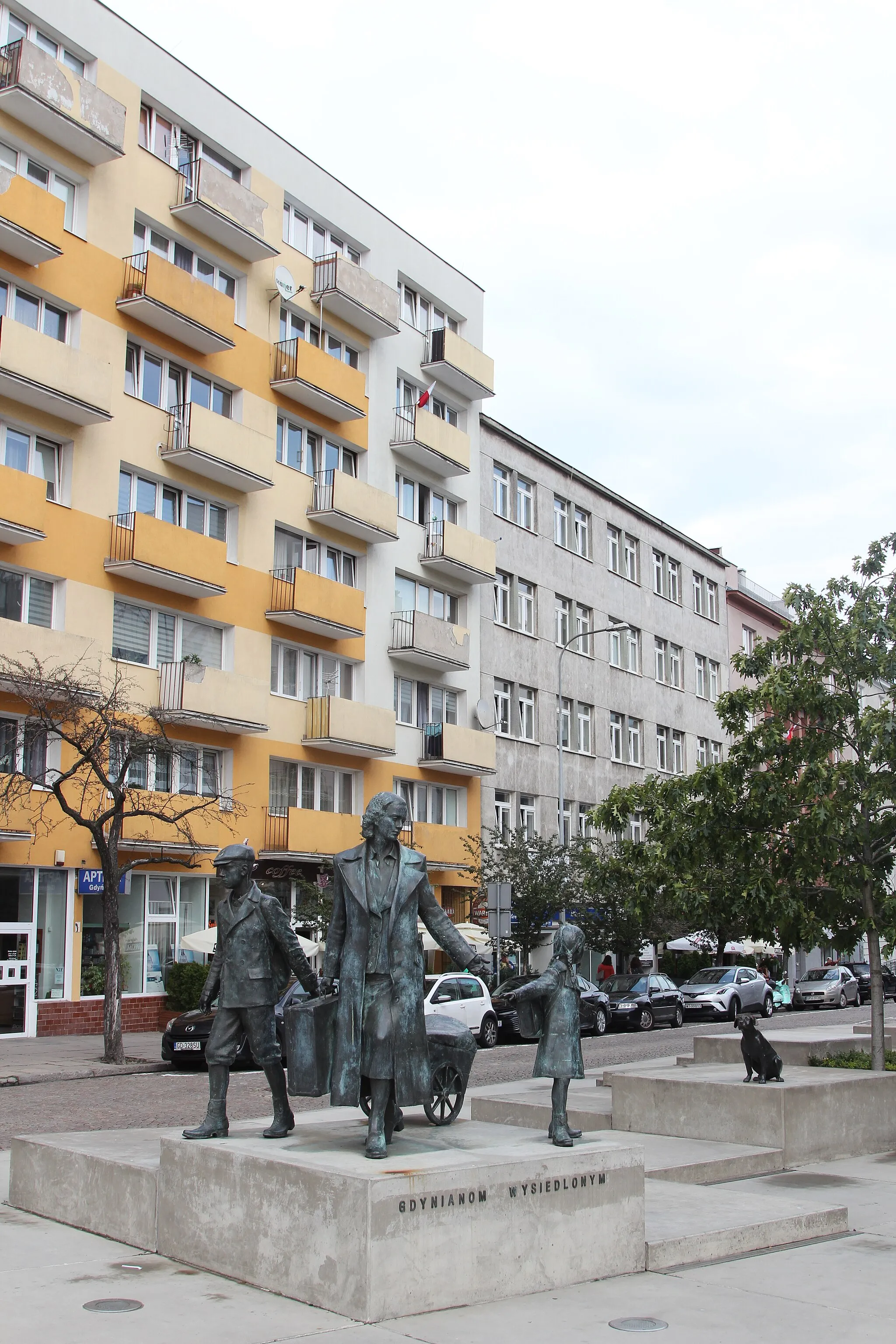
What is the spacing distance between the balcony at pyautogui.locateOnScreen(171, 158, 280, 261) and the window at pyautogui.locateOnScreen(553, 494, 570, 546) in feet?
55.1

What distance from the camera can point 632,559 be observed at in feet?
176

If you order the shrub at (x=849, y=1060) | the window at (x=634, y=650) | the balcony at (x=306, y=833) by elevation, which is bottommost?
the shrub at (x=849, y=1060)

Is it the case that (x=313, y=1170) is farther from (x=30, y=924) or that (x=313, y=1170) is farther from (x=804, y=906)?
(x=30, y=924)

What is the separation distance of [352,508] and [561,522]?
556 inches

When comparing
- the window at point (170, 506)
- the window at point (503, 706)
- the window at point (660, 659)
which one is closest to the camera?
the window at point (170, 506)

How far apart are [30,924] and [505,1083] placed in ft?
39.0

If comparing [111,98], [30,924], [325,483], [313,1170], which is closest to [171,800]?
[30,924]

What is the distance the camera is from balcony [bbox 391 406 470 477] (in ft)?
128

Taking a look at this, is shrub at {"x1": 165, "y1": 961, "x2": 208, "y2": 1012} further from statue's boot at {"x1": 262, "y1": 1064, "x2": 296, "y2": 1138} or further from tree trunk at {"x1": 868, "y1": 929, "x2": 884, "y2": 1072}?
statue's boot at {"x1": 262, "y1": 1064, "x2": 296, "y2": 1138}

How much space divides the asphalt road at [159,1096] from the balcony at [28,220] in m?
16.1

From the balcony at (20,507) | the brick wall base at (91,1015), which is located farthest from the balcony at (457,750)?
the balcony at (20,507)

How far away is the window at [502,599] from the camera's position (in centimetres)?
4359

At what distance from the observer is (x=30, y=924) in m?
27.2

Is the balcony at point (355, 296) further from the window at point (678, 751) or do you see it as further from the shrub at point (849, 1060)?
the shrub at point (849, 1060)
